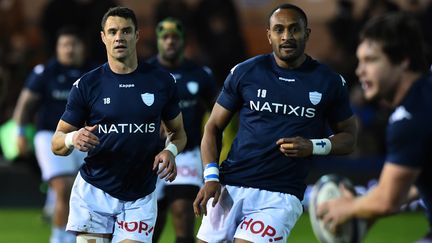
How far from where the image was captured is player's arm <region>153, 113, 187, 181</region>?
686cm

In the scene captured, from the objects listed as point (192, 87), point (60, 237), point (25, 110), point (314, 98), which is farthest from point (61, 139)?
point (25, 110)

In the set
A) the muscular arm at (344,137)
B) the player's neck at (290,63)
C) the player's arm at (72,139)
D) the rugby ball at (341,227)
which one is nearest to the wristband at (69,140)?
the player's arm at (72,139)

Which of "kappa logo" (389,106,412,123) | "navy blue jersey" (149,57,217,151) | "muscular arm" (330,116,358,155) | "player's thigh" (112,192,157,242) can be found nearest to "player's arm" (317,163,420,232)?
"kappa logo" (389,106,412,123)

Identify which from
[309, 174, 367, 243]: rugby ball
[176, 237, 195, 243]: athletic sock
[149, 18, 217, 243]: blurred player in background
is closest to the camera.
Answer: [309, 174, 367, 243]: rugby ball

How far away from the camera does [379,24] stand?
4.85 metres

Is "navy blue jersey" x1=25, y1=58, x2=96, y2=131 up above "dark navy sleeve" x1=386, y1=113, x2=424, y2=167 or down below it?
below

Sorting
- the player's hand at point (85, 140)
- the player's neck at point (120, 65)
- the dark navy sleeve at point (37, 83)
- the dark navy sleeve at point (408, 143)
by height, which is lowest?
the dark navy sleeve at point (37, 83)

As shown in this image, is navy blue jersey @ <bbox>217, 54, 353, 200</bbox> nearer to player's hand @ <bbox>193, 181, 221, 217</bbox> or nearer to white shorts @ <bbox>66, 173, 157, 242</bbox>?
player's hand @ <bbox>193, 181, 221, 217</bbox>

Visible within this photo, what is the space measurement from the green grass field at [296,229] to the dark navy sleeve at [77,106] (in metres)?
4.96

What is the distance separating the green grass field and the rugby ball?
6426 millimetres

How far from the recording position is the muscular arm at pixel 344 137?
6.92 m

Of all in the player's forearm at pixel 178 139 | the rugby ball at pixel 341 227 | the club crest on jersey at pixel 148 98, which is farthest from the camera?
the player's forearm at pixel 178 139

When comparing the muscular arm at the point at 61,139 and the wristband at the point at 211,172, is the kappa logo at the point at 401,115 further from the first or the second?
the muscular arm at the point at 61,139

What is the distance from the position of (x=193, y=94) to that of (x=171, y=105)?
7.02 ft
